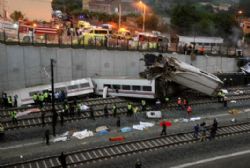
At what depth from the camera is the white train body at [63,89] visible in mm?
31875

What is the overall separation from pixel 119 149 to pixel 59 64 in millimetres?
15308

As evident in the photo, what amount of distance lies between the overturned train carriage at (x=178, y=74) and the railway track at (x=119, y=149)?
6397 millimetres

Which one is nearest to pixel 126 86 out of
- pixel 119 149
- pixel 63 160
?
pixel 119 149

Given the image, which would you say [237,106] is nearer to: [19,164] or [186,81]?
[186,81]

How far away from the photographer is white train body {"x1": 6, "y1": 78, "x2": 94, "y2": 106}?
31875 mm

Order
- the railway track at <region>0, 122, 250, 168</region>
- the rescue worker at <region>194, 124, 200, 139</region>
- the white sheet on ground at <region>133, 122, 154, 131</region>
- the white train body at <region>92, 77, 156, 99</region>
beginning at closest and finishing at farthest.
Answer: the railway track at <region>0, 122, 250, 168</region> < the rescue worker at <region>194, 124, 200, 139</region> < the white sheet on ground at <region>133, 122, 154, 131</region> < the white train body at <region>92, 77, 156, 99</region>

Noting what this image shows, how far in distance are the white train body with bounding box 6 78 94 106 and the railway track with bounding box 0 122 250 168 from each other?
10661mm

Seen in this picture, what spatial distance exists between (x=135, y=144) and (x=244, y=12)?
86.9 m

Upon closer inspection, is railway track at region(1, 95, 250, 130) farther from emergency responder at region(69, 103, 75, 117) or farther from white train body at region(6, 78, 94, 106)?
white train body at region(6, 78, 94, 106)

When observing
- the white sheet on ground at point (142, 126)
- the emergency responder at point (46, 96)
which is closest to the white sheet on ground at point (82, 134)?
the white sheet on ground at point (142, 126)

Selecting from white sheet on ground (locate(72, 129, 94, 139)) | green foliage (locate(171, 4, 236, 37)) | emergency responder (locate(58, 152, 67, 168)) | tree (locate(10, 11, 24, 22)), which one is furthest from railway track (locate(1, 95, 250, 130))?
green foliage (locate(171, 4, 236, 37))

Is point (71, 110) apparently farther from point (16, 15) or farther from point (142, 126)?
point (16, 15)

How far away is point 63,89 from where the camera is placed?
33.2 m

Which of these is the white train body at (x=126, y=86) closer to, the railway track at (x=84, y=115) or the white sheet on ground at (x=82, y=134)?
the railway track at (x=84, y=115)
